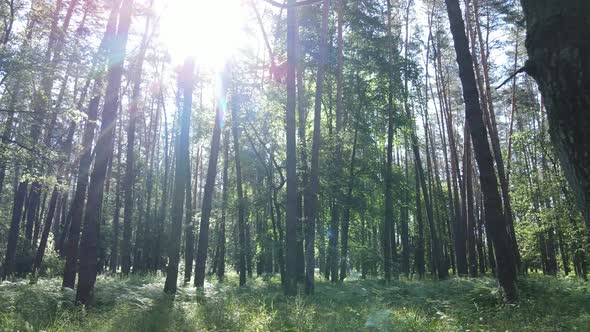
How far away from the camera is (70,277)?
496 inches

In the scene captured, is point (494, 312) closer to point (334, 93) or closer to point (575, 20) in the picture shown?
point (575, 20)

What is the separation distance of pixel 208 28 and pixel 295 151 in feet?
17.9

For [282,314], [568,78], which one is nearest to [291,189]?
[282,314]

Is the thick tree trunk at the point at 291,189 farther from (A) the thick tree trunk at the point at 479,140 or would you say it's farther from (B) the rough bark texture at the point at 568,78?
(B) the rough bark texture at the point at 568,78

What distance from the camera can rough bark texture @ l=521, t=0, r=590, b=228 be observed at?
2.29 metres

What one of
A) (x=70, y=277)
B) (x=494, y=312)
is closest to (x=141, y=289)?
(x=70, y=277)

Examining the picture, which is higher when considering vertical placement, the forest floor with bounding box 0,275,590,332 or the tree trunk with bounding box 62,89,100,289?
the tree trunk with bounding box 62,89,100,289

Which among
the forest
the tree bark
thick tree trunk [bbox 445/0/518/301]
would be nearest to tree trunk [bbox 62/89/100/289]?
the forest

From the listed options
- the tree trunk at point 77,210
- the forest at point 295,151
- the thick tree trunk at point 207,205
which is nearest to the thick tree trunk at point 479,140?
the forest at point 295,151

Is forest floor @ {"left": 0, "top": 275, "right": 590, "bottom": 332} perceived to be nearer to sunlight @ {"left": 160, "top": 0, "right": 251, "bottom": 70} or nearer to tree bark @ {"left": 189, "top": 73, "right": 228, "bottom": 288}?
tree bark @ {"left": 189, "top": 73, "right": 228, "bottom": 288}

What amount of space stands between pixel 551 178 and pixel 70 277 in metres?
19.5

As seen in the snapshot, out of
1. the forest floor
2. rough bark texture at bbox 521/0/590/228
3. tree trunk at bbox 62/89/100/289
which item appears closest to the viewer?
Answer: rough bark texture at bbox 521/0/590/228

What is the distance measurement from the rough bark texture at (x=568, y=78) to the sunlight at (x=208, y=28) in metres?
11.6

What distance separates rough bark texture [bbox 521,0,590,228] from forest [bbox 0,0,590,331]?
0.01 metres
